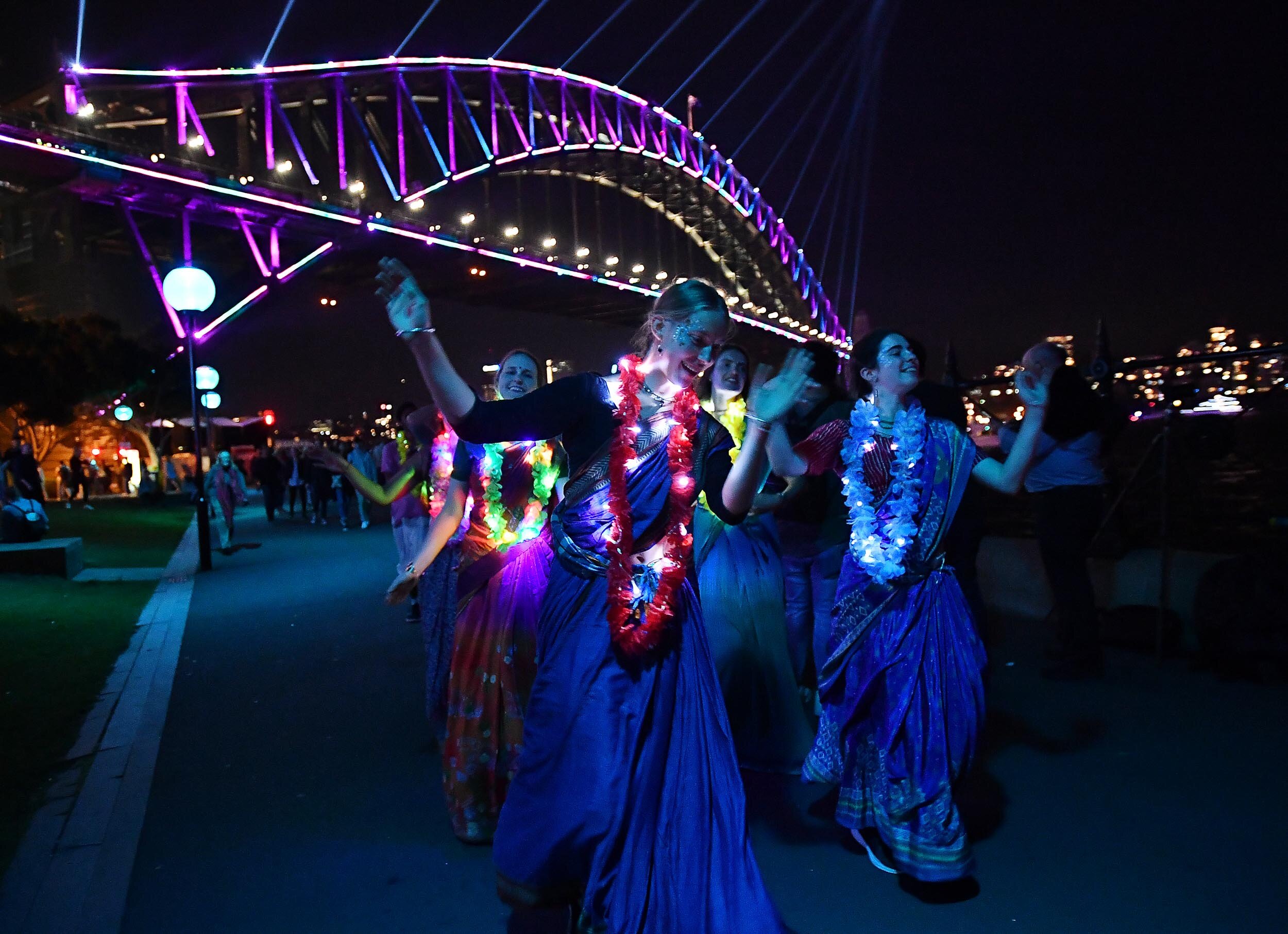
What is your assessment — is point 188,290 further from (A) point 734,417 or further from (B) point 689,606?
(B) point 689,606

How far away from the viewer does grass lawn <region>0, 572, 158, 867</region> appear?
430 cm

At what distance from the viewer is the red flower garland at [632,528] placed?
90.7 inches

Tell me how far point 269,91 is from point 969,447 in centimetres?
4582

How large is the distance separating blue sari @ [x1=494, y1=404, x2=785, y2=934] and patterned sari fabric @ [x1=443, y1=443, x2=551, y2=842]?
1.15 metres

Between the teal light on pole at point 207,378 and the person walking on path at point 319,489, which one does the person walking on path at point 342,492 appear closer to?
the person walking on path at point 319,489

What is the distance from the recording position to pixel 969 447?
3.37m

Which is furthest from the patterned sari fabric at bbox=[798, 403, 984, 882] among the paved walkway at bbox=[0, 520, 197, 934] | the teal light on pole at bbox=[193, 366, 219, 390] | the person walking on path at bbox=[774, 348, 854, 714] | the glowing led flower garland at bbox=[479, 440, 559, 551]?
the teal light on pole at bbox=[193, 366, 219, 390]

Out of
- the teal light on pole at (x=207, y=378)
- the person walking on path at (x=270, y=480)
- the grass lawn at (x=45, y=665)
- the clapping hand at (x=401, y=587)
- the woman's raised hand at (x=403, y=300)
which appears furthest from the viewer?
the teal light on pole at (x=207, y=378)

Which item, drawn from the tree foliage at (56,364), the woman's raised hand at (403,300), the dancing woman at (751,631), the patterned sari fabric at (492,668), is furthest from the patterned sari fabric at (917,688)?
the tree foliage at (56,364)

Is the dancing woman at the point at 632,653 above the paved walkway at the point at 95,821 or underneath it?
above

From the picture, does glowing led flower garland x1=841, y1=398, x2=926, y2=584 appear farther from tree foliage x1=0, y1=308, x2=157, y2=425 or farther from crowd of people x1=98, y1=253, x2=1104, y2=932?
tree foliage x1=0, y1=308, x2=157, y2=425

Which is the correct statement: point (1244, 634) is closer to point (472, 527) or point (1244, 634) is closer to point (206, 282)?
point (472, 527)

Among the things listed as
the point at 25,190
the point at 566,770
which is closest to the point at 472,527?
the point at 566,770

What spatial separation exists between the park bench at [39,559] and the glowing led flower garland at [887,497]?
1047 centimetres
